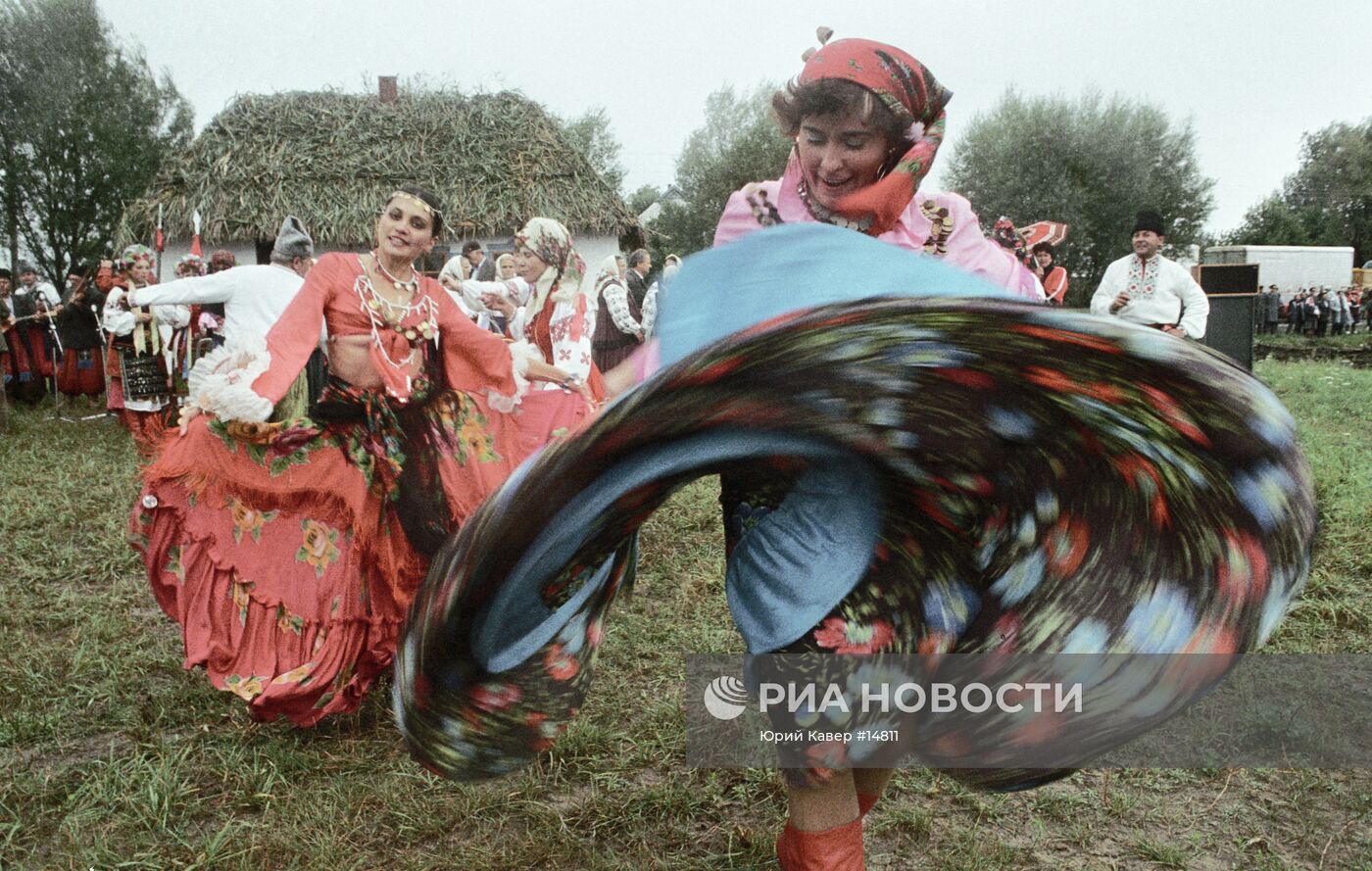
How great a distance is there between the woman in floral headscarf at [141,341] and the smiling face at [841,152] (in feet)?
25.6

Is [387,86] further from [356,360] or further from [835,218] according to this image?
[835,218]

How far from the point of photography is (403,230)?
3.21 metres

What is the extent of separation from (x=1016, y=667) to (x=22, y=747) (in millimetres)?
2742

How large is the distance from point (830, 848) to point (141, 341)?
28.1 feet

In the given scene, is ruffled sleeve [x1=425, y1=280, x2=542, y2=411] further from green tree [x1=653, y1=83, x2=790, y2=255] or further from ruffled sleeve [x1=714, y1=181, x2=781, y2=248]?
ruffled sleeve [x1=714, y1=181, x2=781, y2=248]

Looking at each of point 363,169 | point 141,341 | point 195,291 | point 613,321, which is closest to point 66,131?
point 363,169

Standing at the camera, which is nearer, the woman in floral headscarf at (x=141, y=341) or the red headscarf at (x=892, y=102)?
the red headscarf at (x=892, y=102)

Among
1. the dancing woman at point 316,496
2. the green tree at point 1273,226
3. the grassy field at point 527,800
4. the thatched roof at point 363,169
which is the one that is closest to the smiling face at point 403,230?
the dancing woman at point 316,496

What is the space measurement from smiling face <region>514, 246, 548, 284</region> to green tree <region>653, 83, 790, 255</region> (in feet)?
2.89

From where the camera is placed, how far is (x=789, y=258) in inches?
50.4

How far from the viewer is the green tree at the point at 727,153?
2106 millimetres

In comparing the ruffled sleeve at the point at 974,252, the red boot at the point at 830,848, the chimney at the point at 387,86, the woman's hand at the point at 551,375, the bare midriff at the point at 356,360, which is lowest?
the red boot at the point at 830,848

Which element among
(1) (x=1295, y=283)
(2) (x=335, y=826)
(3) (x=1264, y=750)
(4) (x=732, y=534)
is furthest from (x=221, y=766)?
(1) (x=1295, y=283)

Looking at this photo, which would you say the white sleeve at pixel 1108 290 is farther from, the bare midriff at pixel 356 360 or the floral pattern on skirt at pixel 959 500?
the floral pattern on skirt at pixel 959 500
